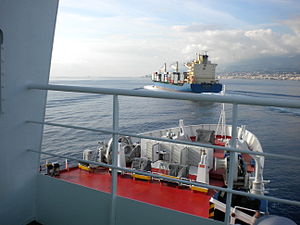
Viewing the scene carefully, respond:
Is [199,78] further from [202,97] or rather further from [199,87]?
[202,97]

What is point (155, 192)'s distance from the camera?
496 centimetres

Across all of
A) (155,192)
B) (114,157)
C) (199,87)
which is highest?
(199,87)

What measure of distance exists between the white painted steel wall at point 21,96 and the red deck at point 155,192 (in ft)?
8.34

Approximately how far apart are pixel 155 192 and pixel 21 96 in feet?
12.1

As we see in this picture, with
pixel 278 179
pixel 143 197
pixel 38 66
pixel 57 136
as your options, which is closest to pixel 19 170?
pixel 38 66

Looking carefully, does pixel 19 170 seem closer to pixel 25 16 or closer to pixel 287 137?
pixel 25 16

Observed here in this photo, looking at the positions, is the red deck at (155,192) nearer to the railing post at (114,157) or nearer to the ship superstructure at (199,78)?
the railing post at (114,157)

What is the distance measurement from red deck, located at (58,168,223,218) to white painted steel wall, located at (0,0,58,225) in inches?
100

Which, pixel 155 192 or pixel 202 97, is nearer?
pixel 202 97

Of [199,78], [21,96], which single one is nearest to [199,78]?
[199,78]

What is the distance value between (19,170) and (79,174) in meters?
4.35

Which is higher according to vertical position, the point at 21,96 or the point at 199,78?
the point at 199,78

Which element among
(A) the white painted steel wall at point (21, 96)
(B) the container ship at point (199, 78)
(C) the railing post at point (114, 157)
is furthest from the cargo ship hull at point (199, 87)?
(C) the railing post at point (114, 157)

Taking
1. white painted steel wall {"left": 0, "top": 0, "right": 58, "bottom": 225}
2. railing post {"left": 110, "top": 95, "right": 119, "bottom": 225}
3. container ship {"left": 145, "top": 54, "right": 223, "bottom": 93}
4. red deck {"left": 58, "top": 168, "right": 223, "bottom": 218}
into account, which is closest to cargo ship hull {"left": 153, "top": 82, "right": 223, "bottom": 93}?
container ship {"left": 145, "top": 54, "right": 223, "bottom": 93}
